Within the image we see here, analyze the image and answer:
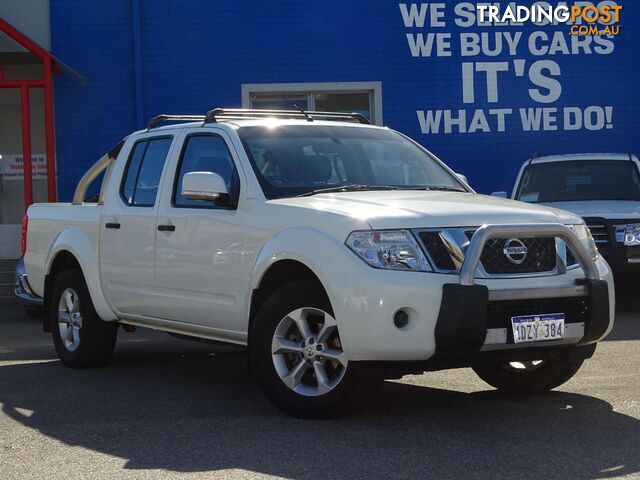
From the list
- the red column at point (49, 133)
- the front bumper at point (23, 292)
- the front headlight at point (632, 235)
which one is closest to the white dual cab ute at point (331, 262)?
the front bumper at point (23, 292)

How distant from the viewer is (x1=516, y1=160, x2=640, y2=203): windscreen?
13.6 metres

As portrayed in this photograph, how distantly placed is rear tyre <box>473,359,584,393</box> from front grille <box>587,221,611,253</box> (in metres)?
5.00

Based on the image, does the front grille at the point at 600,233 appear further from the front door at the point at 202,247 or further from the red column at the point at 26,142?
the red column at the point at 26,142

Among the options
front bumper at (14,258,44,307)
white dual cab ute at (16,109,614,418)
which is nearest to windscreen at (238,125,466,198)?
white dual cab ute at (16,109,614,418)

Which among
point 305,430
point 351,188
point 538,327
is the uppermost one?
point 351,188

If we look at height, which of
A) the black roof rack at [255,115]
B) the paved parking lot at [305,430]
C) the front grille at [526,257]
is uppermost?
the black roof rack at [255,115]

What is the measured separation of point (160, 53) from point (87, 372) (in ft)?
35.4

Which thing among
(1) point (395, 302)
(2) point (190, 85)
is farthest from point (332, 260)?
(2) point (190, 85)

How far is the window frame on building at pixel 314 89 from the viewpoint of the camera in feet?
63.1

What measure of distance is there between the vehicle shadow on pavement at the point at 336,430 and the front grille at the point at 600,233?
16.0 ft

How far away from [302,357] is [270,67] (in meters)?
13.0

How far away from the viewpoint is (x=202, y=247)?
24.9 feet

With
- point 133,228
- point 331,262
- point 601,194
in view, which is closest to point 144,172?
point 133,228

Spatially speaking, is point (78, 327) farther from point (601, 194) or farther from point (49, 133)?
point (49, 133)
